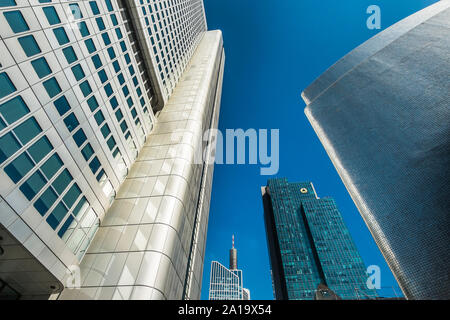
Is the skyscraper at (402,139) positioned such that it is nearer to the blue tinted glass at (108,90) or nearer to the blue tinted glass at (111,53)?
the blue tinted glass at (108,90)

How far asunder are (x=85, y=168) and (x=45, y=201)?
377 cm

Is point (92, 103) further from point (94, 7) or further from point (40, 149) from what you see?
point (94, 7)

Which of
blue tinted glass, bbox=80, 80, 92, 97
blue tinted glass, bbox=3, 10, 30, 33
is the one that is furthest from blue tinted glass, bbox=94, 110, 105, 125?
blue tinted glass, bbox=3, 10, 30, 33

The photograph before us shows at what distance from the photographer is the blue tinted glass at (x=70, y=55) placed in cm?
1482

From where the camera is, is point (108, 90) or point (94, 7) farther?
point (108, 90)

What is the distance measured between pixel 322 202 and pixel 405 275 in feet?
370

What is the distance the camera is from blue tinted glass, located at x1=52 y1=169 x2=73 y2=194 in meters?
13.2

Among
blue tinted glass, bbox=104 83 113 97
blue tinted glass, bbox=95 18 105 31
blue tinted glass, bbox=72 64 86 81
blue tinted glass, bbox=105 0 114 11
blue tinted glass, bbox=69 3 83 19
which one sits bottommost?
blue tinted glass, bbox=72 64 86 81

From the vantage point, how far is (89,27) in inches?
679

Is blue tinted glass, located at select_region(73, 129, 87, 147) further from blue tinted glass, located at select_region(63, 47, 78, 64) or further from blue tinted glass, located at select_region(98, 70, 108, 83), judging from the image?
blue tinted glass, located at select_region(98, 70, 108, 83)

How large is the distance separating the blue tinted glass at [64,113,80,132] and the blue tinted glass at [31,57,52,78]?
114 inches

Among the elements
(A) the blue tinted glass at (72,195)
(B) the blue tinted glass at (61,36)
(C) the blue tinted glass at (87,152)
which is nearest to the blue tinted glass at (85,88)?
(B) the blue tinted glass at (61,36)

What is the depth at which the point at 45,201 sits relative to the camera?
40.2 ft

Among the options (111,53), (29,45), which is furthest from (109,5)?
(29,45)
